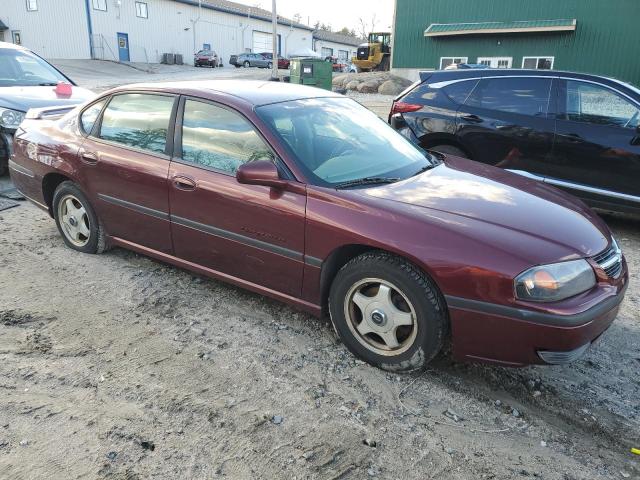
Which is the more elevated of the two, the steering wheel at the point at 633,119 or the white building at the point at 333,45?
the white building at the point at 333,45

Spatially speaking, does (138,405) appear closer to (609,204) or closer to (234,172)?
(234,172)

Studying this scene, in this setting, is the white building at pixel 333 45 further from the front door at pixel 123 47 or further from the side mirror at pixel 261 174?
the side mirror at pixel 261 174

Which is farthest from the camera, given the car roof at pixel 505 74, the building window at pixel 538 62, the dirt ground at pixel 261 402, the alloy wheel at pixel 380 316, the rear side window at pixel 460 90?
the building window at pixel 538 62

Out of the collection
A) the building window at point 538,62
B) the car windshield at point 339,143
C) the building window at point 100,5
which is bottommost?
the car windshield at point 339,143

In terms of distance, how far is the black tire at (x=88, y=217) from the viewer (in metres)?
4.42

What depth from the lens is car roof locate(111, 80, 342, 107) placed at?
3.68m

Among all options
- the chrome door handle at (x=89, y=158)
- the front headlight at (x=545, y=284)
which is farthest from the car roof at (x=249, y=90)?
the front headlight at (x=545, y=284)

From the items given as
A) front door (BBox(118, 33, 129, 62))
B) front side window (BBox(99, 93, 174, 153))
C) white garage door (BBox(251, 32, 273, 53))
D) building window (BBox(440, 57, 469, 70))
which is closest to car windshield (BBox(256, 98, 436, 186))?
front side window (BBox(99, 93, 174, 153))

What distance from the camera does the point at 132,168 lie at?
3916 millimetres

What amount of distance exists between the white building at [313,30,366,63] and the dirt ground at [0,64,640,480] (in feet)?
215

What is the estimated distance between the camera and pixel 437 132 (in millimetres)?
6371

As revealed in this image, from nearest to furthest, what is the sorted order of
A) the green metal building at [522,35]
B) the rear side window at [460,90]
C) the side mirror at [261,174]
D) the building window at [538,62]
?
the side mirror at [261,174], the rear side window at [460,90], the green metal building at [522,35], the building window at [538,62]

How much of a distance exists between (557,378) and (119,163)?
11.2ft

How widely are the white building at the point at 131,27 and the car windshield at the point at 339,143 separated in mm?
40671
